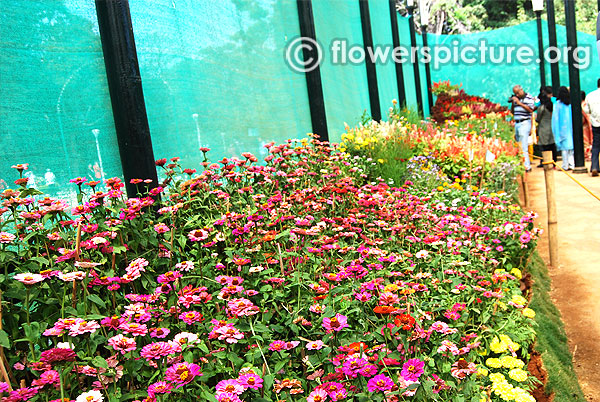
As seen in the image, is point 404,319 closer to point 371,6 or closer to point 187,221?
point 187,221

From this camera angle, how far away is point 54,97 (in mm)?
2838

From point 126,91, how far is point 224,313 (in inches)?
66.4

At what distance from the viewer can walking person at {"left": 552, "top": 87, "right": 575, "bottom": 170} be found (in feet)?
36.0

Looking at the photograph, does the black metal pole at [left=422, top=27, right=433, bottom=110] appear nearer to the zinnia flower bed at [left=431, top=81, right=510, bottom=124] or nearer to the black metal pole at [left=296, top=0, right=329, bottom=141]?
the zinnia flower bed at [left=431, top=81, right=510, bottom=124]

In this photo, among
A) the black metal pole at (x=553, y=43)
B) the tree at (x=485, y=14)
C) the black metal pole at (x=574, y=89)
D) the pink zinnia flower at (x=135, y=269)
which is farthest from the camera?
the tree at (x=485, y=14)

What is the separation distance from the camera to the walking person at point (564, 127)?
36.0ft

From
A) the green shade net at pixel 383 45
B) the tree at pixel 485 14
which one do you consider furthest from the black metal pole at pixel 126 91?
the tree at pixel 485 14

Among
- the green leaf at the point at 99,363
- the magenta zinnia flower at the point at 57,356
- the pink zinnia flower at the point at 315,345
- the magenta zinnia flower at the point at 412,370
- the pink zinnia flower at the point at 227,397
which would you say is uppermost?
the magenta zinnia flower at the point at 57,356

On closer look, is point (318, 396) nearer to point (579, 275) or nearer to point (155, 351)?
point (155, 351)

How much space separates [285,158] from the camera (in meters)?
3.79

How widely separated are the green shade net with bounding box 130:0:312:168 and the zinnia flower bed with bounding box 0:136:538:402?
87cm

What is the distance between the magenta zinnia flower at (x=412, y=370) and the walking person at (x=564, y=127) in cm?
1079

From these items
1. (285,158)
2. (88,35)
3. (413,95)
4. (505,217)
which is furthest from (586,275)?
(413,95)

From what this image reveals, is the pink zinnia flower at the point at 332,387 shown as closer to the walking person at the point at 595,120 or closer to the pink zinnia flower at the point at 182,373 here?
the pink zinnia flower at the point at 182,373
